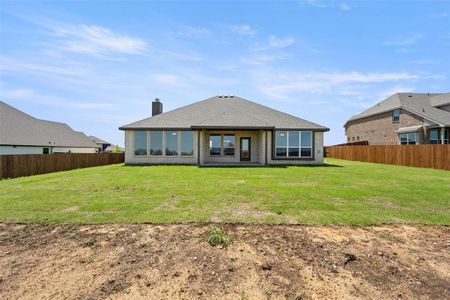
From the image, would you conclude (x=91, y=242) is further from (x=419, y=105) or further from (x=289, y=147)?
(x=419, y=105)

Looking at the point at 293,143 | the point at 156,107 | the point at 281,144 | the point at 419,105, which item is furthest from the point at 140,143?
the point at 419,105

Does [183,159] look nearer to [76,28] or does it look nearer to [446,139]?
[76,28]

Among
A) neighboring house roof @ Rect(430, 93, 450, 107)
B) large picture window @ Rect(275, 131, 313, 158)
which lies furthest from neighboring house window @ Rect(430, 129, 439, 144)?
large picture window @ Rect(275, 131, 313, 158)

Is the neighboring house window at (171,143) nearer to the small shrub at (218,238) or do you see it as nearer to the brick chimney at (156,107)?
the brick chimney at (156,107)

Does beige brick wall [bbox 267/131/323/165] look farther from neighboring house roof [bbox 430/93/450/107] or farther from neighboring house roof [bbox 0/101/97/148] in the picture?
neighboring house roof [bbox 0/101/97/148]

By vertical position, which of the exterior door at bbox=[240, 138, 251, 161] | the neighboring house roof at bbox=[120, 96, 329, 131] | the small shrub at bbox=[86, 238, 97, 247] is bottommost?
the small shrub at bbox=[86, 238, 97, 247]

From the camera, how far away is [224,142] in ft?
66.4

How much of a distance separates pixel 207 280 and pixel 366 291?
210 cm

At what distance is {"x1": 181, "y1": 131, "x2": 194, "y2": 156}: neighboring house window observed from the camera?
19531mm

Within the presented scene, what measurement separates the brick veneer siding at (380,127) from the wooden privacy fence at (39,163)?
33.6 meters

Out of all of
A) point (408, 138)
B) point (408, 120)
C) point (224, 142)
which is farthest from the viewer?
point (408, 120)

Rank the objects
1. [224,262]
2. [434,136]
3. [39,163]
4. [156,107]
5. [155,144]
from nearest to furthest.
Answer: [224,262] < [39,163] < [155,144] < [434,136] < [156,107]

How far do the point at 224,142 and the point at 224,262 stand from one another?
1666 cm

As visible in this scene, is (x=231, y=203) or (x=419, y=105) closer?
(x=231, y=203)
